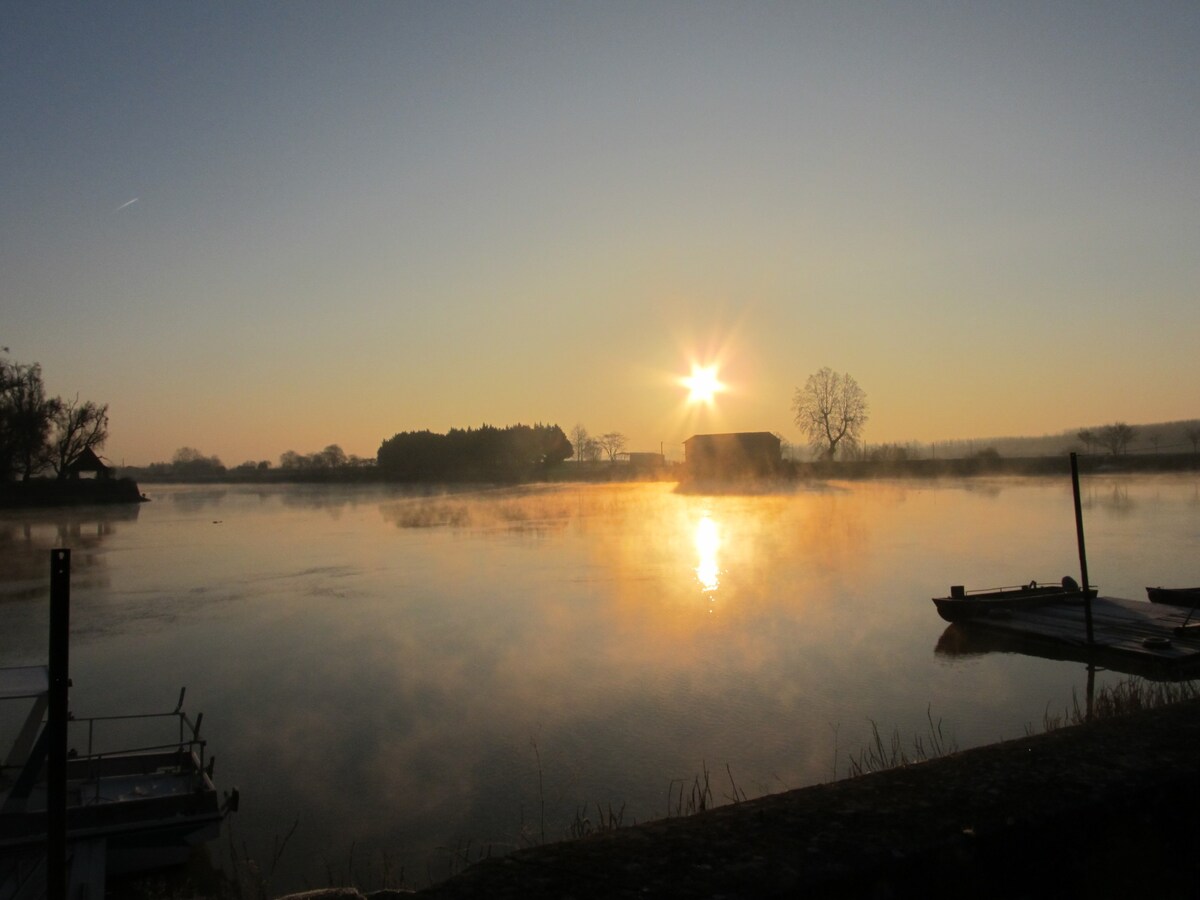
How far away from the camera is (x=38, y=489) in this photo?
79062 mm

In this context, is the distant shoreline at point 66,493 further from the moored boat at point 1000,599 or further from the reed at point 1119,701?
the reed at point 1119,701

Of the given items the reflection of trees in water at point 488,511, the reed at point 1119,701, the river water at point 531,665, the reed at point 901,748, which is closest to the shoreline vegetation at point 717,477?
the reflection of trees in water at point 488,511

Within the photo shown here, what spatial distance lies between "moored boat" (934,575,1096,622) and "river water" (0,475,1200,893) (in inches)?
48.6

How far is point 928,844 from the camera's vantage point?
2395 mm

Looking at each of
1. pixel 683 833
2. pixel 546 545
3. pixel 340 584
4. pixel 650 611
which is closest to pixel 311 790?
pixel 683 833

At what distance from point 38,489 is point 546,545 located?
197 feet

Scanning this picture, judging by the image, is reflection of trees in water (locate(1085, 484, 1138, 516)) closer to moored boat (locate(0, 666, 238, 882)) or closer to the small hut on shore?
moored boat (locate(0, 666, 238, 882))

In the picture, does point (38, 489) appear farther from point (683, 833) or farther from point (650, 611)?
point (683, 833)

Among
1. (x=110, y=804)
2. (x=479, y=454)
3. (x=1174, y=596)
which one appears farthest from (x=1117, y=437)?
(x=110, y=804)

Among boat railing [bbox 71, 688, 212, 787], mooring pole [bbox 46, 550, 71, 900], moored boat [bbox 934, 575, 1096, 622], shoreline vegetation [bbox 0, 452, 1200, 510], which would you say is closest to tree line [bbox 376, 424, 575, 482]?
shoreline vegetation [bbox 0, 452, 1200, 510]

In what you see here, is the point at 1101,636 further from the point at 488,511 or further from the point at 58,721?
the point at 488,511

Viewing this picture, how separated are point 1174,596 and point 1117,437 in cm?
11153

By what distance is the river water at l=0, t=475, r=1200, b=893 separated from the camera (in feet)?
36.8

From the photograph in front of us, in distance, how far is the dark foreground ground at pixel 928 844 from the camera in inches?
91.0
